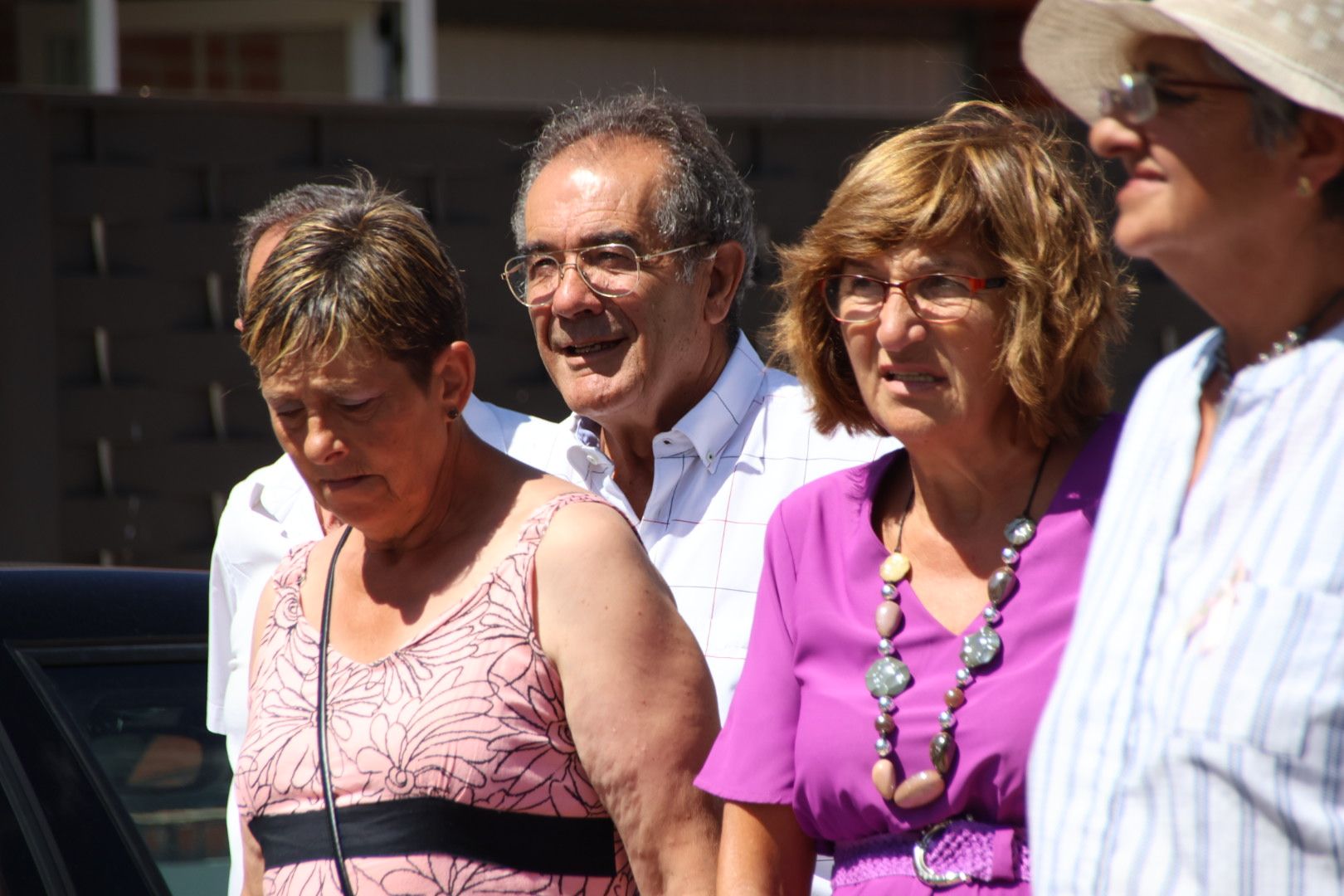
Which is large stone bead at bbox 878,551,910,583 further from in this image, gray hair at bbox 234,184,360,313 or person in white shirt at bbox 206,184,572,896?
gray hair at bbox 234,184,360,313

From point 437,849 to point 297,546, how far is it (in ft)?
2.36

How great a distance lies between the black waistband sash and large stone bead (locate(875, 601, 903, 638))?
16.9 inches

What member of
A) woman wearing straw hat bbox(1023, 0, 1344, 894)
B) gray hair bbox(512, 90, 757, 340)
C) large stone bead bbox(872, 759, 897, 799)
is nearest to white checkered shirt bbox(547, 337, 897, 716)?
gray hair bbox(512, 90, 757, 340)

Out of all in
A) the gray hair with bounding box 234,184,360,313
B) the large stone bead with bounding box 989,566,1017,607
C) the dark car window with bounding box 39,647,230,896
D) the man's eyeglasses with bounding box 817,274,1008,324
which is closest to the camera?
the large stone bead with bounding box 989,566,1017,607

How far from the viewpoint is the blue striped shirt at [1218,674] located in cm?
140

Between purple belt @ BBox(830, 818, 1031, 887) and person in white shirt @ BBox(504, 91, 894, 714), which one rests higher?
person in white shirt @ BBox(504, 91, 894, 714)

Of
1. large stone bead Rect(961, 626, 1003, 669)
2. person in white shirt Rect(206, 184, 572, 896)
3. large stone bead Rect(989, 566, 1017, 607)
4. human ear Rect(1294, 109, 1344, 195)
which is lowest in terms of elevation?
person in white shirt Rect(206, 184, 572, 896)

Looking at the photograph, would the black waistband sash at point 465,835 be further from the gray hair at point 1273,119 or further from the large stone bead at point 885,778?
the gray hair at point 1273,119

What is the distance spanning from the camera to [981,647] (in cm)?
193

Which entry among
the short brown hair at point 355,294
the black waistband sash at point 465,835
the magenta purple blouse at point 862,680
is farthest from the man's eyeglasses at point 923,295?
the black waistband sash at point 465,835

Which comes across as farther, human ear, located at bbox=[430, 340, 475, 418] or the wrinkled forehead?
the wrinkled forehead

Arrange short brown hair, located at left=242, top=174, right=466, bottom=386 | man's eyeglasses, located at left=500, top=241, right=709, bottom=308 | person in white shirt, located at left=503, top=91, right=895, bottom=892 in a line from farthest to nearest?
man's eyeglasses, located at left=500, top=241, right=709, bottom=308
person in white shirt, located at left=503, top=91, right=895, bottom=892
short brown hair, located at left=242, top=174, right=466, bottom=386

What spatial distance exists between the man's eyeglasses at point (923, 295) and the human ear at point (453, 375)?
1.74ft

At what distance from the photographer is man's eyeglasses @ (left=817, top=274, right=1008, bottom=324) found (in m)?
2.07
